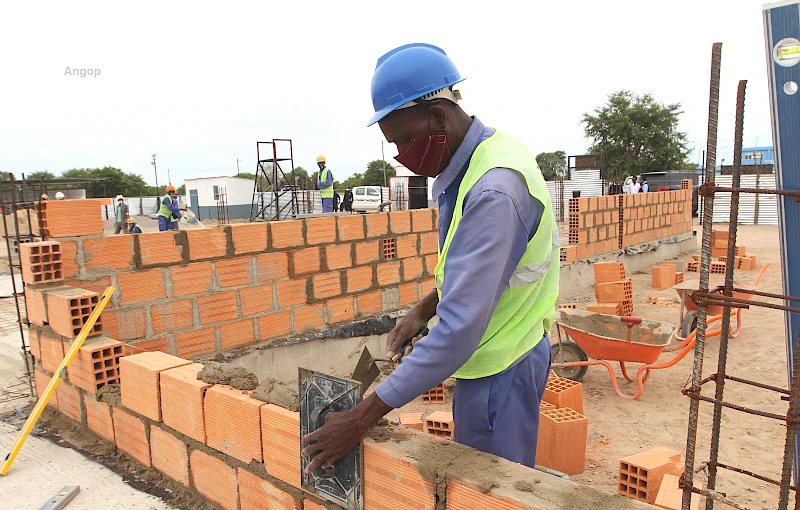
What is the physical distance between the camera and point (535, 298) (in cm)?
184

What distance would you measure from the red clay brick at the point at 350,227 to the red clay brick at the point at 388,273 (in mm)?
520

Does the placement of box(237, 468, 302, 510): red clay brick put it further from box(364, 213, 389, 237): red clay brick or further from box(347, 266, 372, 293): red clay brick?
box(364, 213, 389, 237): red clay brick

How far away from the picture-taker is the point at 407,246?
6555 millimetres

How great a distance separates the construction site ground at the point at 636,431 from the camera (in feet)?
9.59

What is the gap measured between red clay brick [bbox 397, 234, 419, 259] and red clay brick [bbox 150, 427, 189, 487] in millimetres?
3806

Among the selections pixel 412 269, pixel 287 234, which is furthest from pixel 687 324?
pixel 287 234

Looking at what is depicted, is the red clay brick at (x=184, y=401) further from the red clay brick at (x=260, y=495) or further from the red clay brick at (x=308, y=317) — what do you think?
the red clay brick at (x=308, y=317)

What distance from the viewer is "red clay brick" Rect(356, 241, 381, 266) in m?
6.00

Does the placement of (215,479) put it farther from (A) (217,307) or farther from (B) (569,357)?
(B) (569,357)

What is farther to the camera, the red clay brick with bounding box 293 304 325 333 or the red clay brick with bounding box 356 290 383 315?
the red clay brick with bounding box 356 290 383 315

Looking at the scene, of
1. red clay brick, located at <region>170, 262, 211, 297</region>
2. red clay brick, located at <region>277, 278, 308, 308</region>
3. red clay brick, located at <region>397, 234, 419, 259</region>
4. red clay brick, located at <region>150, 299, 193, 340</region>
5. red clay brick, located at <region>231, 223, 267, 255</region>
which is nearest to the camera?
red clay brick, located at <region>150, 299, 193, 340</region>

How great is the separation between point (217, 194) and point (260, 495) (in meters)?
35.4

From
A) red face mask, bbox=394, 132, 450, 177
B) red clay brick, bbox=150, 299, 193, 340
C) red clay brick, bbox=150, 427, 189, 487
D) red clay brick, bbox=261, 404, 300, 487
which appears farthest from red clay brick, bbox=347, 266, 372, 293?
red face mask, bbox=394, 132, 450, 177

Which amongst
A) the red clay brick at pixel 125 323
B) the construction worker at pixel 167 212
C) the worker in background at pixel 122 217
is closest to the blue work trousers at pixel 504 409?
the red clay brick at pixel 125 323
